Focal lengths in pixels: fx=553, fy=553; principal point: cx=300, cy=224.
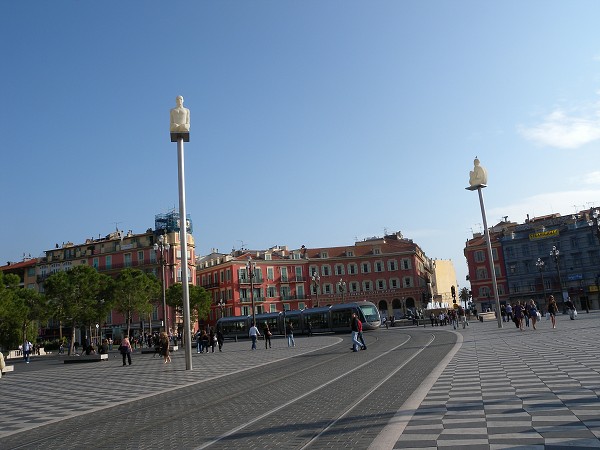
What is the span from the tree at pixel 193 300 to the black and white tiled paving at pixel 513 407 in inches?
2149

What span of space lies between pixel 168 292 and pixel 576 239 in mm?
52707

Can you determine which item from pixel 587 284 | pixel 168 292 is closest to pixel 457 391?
pixel 168 292

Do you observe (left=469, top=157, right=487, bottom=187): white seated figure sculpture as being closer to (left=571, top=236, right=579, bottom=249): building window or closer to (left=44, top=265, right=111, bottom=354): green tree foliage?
(left=44, top=265, right=111, bottom=354): green tree foliage

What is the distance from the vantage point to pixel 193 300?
221 ft

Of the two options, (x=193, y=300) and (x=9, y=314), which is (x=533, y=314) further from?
(x=193, y=300)

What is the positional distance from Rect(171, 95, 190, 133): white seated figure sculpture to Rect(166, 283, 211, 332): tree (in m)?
45.0

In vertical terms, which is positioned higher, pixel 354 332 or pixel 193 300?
pixel 193 300

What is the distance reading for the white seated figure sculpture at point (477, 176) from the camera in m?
32.5

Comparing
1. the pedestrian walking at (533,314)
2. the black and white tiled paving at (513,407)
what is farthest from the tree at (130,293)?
the black and white tiled paving at (513,407)

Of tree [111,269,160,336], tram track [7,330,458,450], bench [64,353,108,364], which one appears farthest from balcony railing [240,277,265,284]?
tram track [7,330,458,450]

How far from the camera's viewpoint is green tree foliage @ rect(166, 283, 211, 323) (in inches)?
2547

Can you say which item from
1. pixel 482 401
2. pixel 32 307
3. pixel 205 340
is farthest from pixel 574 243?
pixel 482 401

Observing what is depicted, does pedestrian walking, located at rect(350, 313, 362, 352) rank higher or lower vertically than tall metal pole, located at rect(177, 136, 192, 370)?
lower

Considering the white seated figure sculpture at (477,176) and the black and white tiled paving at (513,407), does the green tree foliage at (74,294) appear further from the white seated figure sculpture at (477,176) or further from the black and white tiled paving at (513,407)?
the black and white tiled paving at (513,407)
